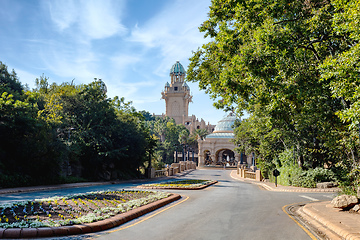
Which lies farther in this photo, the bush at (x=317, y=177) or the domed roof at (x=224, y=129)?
the domed roof at (x=224, y=129)

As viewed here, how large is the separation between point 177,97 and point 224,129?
4651cm

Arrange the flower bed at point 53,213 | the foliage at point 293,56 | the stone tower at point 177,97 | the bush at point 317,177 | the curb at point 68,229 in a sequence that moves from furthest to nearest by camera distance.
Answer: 1. the stone tower at point 177,97
2. the bush at point 317,177
3. the foliage at point 293,56
4. the flower bed at point 53,213
5. the curb at point 68,229

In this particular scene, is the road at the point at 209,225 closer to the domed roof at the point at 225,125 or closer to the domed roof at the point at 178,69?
the domed roof at the point at 225,125

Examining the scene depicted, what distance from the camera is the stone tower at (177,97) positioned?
454 ft

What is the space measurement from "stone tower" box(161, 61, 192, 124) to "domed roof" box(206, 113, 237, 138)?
124ft

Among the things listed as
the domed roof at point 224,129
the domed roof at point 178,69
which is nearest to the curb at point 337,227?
the domed roof at point 224,129

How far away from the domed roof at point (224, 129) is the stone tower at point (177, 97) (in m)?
37.7

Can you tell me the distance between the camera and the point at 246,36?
14070mm

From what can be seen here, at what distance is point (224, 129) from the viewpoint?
317 ft

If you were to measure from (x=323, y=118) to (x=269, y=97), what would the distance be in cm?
454

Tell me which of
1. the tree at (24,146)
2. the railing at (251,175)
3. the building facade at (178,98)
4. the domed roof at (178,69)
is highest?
the domed roof at (178,69)

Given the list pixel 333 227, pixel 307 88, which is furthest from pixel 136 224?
pixel 307 88

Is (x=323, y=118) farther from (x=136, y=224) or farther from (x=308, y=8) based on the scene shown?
(x=136, y=224)

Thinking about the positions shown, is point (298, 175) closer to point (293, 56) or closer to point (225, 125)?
point (293, 56)
